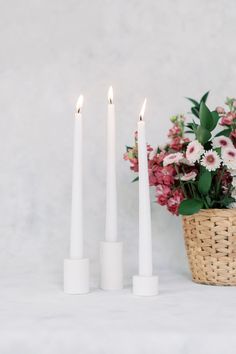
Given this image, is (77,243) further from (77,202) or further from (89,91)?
(89,91)

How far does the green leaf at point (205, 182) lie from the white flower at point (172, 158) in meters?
0.05

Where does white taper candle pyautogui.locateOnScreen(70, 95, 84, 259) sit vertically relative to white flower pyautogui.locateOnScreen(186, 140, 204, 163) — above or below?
below

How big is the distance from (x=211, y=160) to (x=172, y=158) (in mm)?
62

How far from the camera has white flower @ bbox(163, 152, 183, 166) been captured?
39.2 inches

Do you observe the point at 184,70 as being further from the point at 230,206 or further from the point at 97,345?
the point at 97,345

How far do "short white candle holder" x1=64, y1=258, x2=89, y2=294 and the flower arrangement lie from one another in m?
0.18

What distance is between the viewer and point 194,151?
0.99 metres

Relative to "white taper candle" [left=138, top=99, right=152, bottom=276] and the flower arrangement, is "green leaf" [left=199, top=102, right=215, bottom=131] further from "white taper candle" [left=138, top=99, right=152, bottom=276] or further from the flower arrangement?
"white taper candle" [left=138, top=99, right=152, bottom=276]

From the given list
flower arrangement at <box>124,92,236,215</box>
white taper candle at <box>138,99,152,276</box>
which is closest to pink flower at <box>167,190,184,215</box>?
flower arrangement at <box>124,92,236,215</box>

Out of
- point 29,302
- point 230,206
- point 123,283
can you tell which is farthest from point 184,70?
point 29,302

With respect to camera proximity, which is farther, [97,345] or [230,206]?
[230,206]

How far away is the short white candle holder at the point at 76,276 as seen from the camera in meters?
0.94

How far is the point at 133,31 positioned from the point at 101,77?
112 millimetres

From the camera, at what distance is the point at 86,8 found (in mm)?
1227
